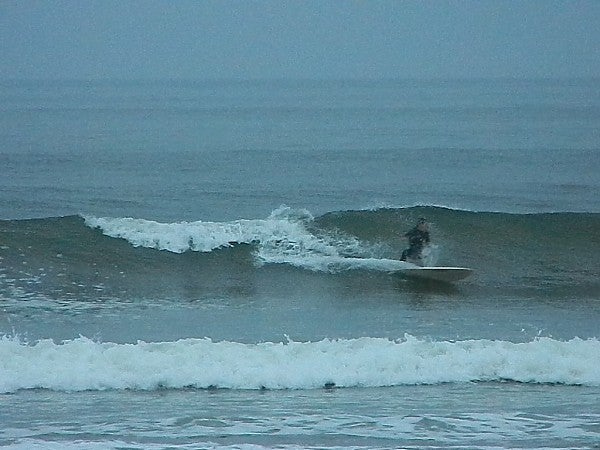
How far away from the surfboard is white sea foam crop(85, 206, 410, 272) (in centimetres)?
108

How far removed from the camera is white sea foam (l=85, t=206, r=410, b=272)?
739 inches

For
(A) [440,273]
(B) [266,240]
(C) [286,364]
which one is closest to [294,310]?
(A) [440,273]

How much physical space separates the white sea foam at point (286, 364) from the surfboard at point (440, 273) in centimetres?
448

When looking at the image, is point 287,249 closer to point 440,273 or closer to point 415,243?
point 415,243

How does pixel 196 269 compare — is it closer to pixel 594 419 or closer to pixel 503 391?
pixel 503 391

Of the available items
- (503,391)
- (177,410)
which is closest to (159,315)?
(177,410)

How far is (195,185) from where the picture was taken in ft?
103

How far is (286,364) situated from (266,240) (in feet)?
27.5

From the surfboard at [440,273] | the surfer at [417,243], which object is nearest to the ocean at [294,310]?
the surfboard at [440,273]

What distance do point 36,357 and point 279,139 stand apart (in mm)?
39537

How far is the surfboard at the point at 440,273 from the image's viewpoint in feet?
55.8

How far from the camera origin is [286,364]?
464 inches

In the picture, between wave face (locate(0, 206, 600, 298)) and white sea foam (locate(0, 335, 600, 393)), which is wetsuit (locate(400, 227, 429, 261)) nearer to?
wave face (locate(0, 206, 600, 298))

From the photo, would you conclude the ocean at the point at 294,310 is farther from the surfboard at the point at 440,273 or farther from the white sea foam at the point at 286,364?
the surfboard at the point at 440,273
